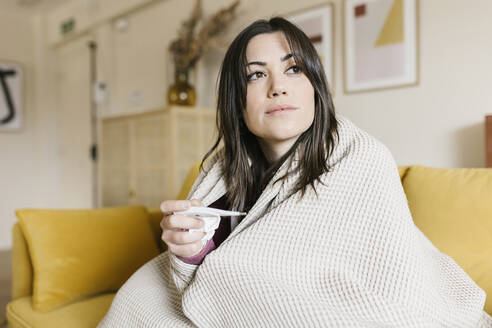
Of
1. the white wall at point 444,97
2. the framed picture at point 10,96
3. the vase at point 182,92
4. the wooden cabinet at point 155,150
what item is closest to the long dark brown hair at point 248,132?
the white wall at point 444,97

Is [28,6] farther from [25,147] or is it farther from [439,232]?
[439,232]

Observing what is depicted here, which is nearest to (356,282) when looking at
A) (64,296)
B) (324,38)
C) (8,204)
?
(64,296)

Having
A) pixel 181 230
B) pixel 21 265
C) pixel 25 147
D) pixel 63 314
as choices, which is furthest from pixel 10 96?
pixel 181 230

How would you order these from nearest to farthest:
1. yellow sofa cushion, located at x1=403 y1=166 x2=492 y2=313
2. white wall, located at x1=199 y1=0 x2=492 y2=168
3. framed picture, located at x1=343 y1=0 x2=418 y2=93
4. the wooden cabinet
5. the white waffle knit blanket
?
the white waffle knit blanket, yellow sofa cushion, located at x1=403 y1=166 x2=492 y2=313, white wall, located at x1=199 y1=0 x2=492 y2=168, framed picture, located at x1=343 y1=0 x2=418 y2=93, the wooden cabinet

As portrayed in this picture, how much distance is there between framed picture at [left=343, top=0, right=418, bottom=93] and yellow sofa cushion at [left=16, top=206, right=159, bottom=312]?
135 centimetres

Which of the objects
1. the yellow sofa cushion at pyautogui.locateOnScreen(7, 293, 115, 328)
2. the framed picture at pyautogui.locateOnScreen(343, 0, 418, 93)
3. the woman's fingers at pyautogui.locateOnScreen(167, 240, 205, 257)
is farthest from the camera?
the framed picture at pyautogui.locateOnScreen(343, 0, 418, 93)

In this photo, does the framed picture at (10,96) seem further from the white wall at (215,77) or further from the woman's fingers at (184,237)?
the woman's fingers at (184,237)

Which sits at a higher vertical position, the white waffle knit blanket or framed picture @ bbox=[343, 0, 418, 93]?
framed picture @ bbox=[343, 0, 418, 93]

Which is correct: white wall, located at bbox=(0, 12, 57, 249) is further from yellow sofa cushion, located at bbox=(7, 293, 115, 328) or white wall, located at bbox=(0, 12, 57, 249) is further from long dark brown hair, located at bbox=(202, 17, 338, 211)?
long dark brown hair, located at bbox=(202, 17, 338, 211)

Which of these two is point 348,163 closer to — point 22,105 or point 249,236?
point 249,236

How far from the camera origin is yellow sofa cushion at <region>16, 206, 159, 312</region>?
1453 millimetres

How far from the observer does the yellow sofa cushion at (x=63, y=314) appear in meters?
1.33

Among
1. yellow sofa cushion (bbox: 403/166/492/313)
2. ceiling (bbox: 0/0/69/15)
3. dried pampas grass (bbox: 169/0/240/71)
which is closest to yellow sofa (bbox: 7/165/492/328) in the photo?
yellow sofa cushion (bbox: 403/166/492/313)

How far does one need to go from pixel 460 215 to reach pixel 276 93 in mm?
671
